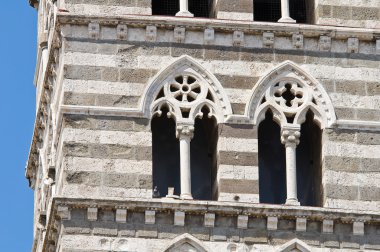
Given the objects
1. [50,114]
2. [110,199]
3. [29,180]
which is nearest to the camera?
[110,199]

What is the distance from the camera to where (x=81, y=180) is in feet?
110

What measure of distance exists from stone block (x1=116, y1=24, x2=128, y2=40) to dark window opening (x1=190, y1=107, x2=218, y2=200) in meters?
1.49

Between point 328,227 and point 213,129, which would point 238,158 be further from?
point 328,227

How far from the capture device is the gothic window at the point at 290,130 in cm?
3456

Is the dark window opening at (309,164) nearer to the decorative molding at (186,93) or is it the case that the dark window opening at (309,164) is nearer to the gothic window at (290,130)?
the gothic window at (290,130)

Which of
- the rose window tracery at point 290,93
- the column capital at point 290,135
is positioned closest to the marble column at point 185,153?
the column capital at point 290,135

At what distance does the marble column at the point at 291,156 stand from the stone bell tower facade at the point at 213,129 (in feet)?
0.06

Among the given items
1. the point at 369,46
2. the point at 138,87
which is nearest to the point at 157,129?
the point at 138,87

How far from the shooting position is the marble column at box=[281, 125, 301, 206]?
34188 mm

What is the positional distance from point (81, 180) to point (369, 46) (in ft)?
15.1

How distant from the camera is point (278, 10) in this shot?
36000 millimetres

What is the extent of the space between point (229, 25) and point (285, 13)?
0.99m

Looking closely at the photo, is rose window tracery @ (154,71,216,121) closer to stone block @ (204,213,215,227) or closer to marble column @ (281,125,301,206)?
marble column @ (281,125,301,206)

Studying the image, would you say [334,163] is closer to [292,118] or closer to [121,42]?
[292,118]
